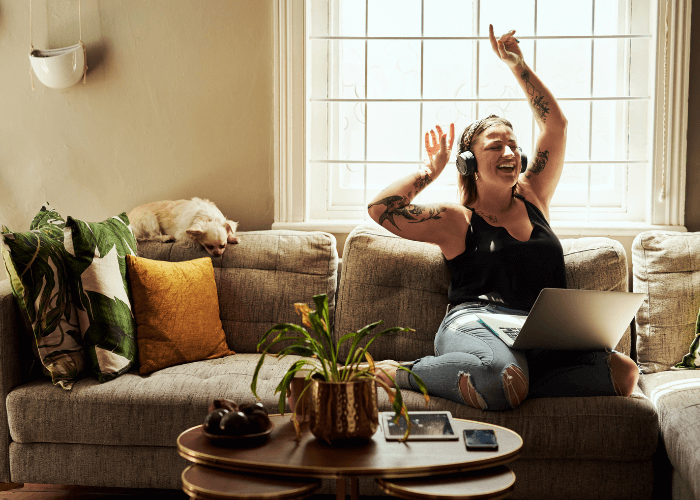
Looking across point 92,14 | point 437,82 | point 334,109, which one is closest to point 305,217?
point 334,109

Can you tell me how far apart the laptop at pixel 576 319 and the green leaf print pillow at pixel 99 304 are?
1.28 meters

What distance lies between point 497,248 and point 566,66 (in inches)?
46.5

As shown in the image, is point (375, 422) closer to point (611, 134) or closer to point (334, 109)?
point (334, 109)

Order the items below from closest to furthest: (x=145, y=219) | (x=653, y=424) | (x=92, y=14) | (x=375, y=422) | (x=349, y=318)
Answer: (x=375, y=422), (x=653, y=424), (x=349, y=318), (x=145, y=219), (x=92, y=14)

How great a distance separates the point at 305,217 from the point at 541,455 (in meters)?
1.51

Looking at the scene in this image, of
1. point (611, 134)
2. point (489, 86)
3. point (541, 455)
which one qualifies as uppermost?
point (489, 86)

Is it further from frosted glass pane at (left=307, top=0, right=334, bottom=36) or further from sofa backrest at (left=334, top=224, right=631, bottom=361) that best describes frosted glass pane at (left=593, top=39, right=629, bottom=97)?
frosted glass pane at (left=307, top=0, right=334, bottom=36)

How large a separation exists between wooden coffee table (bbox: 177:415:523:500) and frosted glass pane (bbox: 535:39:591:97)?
1985mm

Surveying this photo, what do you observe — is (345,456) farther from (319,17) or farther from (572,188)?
(319,17)

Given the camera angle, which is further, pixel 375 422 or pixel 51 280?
pixel 51 280

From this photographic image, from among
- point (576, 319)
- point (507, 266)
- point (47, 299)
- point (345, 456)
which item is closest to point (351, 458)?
point (345, 456)

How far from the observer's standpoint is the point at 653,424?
1820 millimetres

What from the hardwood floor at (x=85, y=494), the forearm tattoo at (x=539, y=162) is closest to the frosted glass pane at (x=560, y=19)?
the forearm tattoo at (x=539, y=162)

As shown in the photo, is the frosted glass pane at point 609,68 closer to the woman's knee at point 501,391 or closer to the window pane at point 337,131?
the window pane at point 337,131
